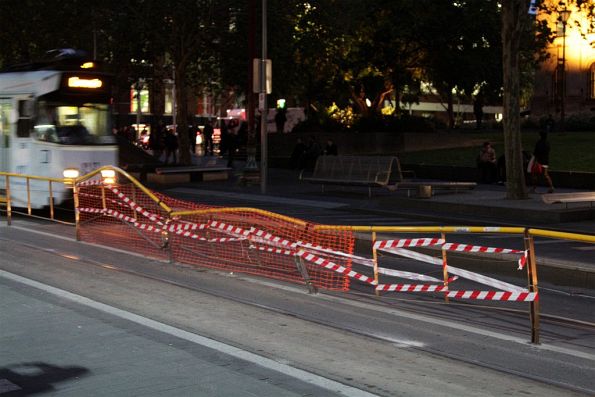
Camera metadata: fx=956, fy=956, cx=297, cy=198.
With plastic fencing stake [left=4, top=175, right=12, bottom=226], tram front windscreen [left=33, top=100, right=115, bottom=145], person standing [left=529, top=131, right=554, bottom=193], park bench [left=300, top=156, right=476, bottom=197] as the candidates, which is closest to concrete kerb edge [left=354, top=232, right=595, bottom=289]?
plastic fencing stake [left=4, top=175, right=12, bottom=226]

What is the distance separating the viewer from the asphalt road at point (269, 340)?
710 cm

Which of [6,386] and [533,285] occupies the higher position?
[533,285]

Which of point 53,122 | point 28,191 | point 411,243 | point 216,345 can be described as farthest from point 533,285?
point 53,122

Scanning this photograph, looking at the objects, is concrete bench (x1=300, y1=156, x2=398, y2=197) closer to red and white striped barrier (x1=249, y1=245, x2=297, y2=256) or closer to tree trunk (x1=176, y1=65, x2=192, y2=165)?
tree trunk (x1=176, y1=65, x2=192, y2=165)

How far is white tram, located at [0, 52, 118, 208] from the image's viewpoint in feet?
69.5

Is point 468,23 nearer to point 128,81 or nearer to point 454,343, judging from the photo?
point 128,81

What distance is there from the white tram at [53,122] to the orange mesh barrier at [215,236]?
3018 mm

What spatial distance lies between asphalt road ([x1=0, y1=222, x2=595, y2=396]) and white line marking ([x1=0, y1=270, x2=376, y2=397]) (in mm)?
15

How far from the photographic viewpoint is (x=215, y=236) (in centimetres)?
1455

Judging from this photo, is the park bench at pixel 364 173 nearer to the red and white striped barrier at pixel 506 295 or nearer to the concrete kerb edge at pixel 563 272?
the concrete kerb edge at pixel 563 272

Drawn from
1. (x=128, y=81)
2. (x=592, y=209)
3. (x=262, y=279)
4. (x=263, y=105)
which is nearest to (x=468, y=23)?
(x=128, y=81)

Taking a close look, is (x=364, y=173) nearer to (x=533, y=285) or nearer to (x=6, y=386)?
(x=533, y=285)

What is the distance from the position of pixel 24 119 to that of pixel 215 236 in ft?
28.8

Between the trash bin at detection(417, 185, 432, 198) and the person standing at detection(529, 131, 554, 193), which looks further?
the person standing at detection(529, 131, 554, 193)
